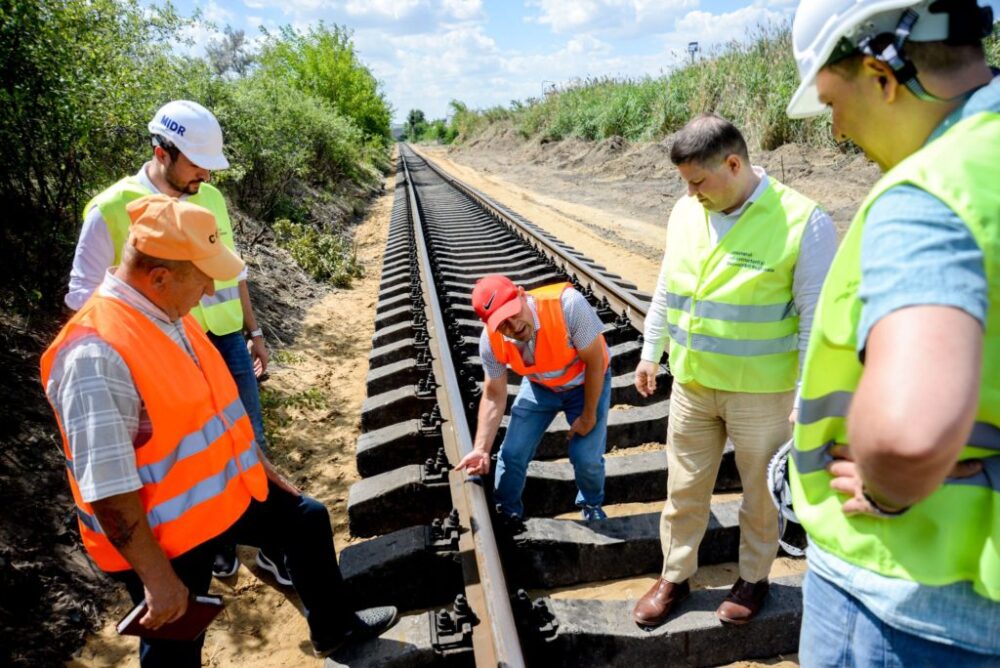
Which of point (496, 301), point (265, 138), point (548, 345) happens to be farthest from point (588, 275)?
point (265, 138)

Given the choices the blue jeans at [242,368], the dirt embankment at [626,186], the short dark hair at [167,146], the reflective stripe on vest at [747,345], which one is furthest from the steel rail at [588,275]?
the short dark hair at [167,146]

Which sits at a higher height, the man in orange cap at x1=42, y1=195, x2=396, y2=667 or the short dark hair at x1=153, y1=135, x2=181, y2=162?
the short dark hair at x1=153, y1=135, x2=181, y2=162

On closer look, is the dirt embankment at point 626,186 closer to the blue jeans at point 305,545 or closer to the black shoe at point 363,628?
the black shoe at point 363,628

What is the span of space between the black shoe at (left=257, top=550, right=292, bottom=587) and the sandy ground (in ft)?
0.14

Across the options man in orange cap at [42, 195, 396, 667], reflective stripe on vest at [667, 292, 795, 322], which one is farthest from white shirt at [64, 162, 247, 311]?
reflective stripe on vest at [667, 292, 795, 322]

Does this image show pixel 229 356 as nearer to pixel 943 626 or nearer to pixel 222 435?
pixel 222 435

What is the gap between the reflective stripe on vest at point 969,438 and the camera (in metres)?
0.94

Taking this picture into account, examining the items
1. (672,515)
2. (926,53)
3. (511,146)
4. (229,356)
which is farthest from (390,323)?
(511,146)

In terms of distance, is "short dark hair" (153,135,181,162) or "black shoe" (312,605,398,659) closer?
"black shoe" (312,605,398,659)

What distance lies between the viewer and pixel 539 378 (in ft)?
11.0

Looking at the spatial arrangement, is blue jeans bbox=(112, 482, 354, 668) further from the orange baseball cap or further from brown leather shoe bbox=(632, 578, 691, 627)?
brown leather shoe bbox=(632, 578, 691, 627)

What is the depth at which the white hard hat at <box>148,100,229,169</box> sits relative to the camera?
2.94 m

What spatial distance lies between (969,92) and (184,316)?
2.21 meters

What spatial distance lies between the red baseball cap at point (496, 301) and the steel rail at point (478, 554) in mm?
794
